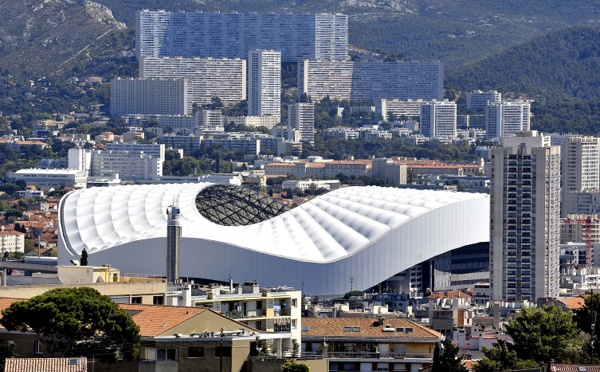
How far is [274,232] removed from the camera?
80562 millimetres

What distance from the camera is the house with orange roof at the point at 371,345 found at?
108 feet

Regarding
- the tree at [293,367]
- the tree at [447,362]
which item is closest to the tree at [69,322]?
the tree at [293,367]

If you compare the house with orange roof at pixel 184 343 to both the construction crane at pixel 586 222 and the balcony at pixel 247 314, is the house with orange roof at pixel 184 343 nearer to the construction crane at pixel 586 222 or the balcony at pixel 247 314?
the balcony at pixel 247 314

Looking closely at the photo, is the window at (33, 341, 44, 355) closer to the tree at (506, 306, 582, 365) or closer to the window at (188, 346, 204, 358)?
the window at (188, 346, 204, 358)

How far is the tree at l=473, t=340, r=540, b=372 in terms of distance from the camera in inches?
1314

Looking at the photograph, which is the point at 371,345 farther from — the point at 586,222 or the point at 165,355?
the point at 586,222

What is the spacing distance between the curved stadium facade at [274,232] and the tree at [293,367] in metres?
50.1

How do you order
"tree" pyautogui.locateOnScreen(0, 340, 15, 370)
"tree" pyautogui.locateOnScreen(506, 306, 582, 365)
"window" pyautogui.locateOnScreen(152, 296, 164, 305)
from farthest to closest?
"tree" pyautogui.locateOnScreen(506, 306, 582, 365)
"window" pyautogui.locateOnScreen(152, 296, 164, 305)
"tree" pyautogui.locateOnScreen(0, 340, 15, 370)

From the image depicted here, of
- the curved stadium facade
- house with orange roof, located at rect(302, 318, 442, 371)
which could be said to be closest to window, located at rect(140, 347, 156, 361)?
house with orange roof, located at rect(302, 318, 442, 371)

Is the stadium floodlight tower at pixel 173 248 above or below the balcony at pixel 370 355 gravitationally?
above

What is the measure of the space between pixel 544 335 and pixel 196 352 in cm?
1433

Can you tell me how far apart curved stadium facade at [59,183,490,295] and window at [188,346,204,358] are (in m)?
51.1

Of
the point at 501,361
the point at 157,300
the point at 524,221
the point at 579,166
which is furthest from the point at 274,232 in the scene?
the point at 579,166

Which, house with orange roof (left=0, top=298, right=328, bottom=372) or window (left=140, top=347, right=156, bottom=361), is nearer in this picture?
house with orange roof (left=0, top=298, right=328, bottom=372)
